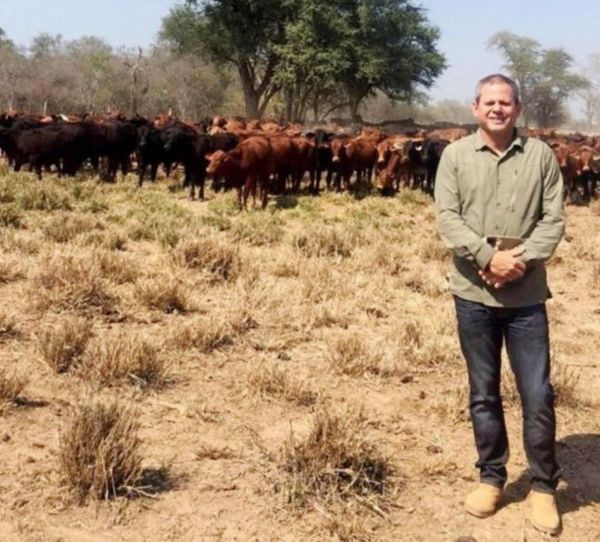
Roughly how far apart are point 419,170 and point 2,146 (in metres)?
10.6

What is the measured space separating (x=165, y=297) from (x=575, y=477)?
4248 millimetres

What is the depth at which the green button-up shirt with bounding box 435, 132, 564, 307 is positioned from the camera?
346cm

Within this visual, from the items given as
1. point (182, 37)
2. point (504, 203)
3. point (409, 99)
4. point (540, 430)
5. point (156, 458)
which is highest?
point (182, 37)

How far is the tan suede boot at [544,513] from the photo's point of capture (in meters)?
3.54

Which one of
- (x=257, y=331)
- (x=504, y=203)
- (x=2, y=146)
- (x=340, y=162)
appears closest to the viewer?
(x=504, y=203)

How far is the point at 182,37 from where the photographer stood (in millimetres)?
45375

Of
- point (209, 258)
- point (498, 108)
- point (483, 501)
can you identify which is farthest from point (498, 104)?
point (209, 258)

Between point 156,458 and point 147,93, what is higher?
point 147,93

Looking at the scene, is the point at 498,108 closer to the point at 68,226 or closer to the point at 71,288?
the point at 71,288

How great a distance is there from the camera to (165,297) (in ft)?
22.8

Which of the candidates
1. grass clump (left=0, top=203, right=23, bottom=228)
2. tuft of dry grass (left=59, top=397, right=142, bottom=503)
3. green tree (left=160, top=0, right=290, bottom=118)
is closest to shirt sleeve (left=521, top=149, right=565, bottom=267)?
tuft of dry grass (left=59, top=397, right=142, bottom=503)

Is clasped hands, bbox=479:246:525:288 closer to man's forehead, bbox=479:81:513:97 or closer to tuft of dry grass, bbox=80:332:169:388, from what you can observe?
man's forehead, bbox=479:81:513:97

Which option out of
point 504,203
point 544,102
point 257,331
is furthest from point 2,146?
point 544,102

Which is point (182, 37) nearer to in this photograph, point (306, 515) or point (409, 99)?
point (409, 99)
